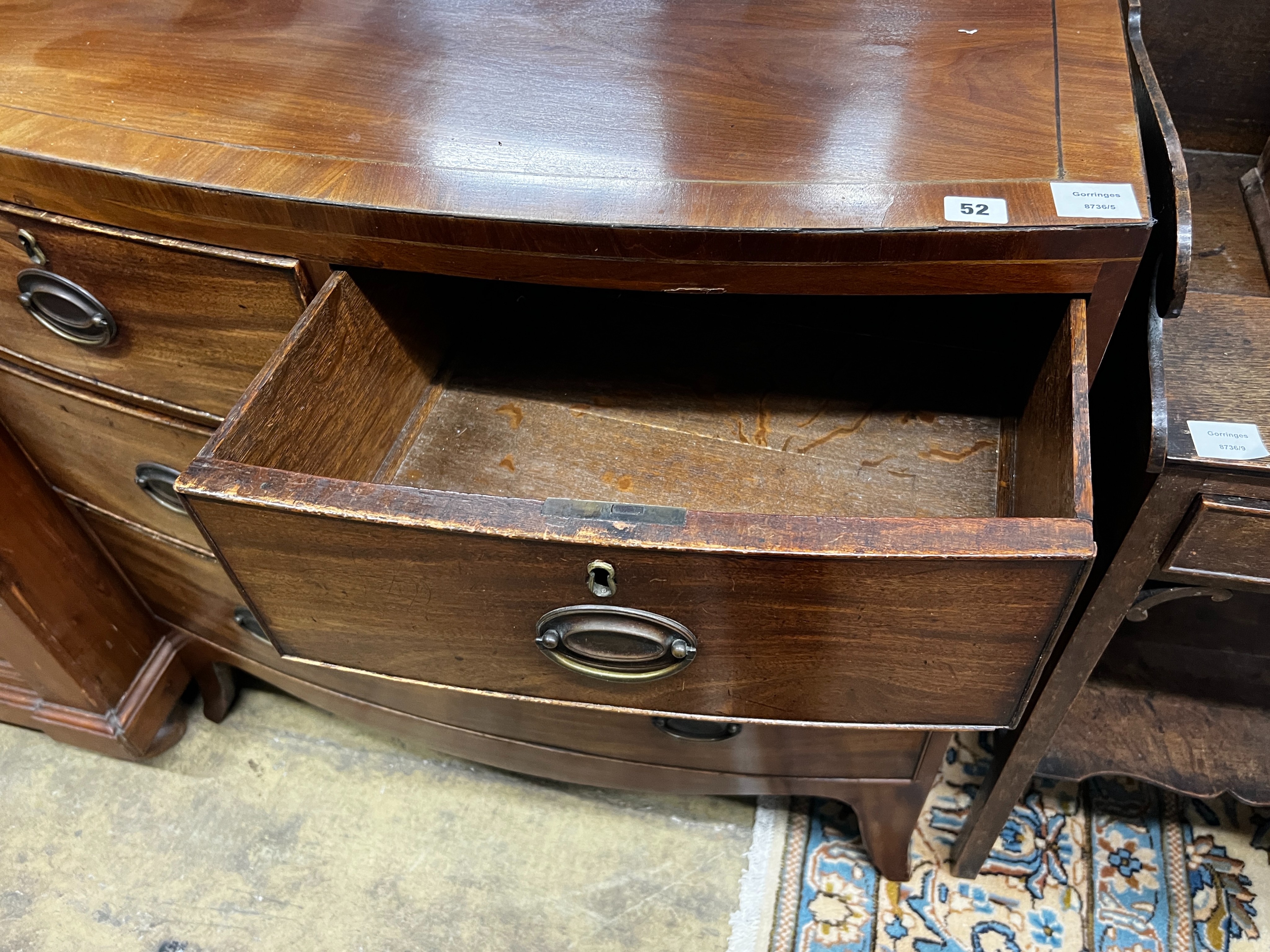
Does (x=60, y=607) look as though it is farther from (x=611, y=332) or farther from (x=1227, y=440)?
(x=1227, y=440)

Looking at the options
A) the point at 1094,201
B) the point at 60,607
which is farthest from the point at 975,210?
the point at 60,607

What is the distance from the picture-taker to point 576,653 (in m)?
0.50

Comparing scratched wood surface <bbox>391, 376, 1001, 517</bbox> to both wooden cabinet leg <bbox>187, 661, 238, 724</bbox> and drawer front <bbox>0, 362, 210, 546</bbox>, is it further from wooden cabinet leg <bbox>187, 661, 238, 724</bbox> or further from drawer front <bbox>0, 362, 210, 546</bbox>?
wooden cabinet leg <bbox>187, 661, 238, 724</bbox>

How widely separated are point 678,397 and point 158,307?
14.0 inches

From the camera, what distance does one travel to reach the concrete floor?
934 millimetres

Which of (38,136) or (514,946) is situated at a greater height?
(38,136)

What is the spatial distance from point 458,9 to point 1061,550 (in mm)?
545

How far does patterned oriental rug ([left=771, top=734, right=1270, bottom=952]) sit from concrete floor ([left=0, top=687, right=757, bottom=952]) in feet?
0.27

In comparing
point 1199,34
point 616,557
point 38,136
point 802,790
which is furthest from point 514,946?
point 1199,34

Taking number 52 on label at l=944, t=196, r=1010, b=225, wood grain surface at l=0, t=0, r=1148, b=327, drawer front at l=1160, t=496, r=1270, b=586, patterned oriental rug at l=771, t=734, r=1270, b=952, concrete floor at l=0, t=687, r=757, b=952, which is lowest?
patterned oriental rug at l=771, t=734, r=1270, b=952

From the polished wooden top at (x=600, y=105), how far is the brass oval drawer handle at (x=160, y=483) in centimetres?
23

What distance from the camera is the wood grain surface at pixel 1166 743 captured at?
0.81m

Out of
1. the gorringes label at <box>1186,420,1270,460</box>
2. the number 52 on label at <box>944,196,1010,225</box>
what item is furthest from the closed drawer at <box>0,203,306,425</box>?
the gorringes label at <box>1186,420,1270,460</box>

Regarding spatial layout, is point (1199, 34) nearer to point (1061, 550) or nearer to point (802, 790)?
point (1061, 550)
